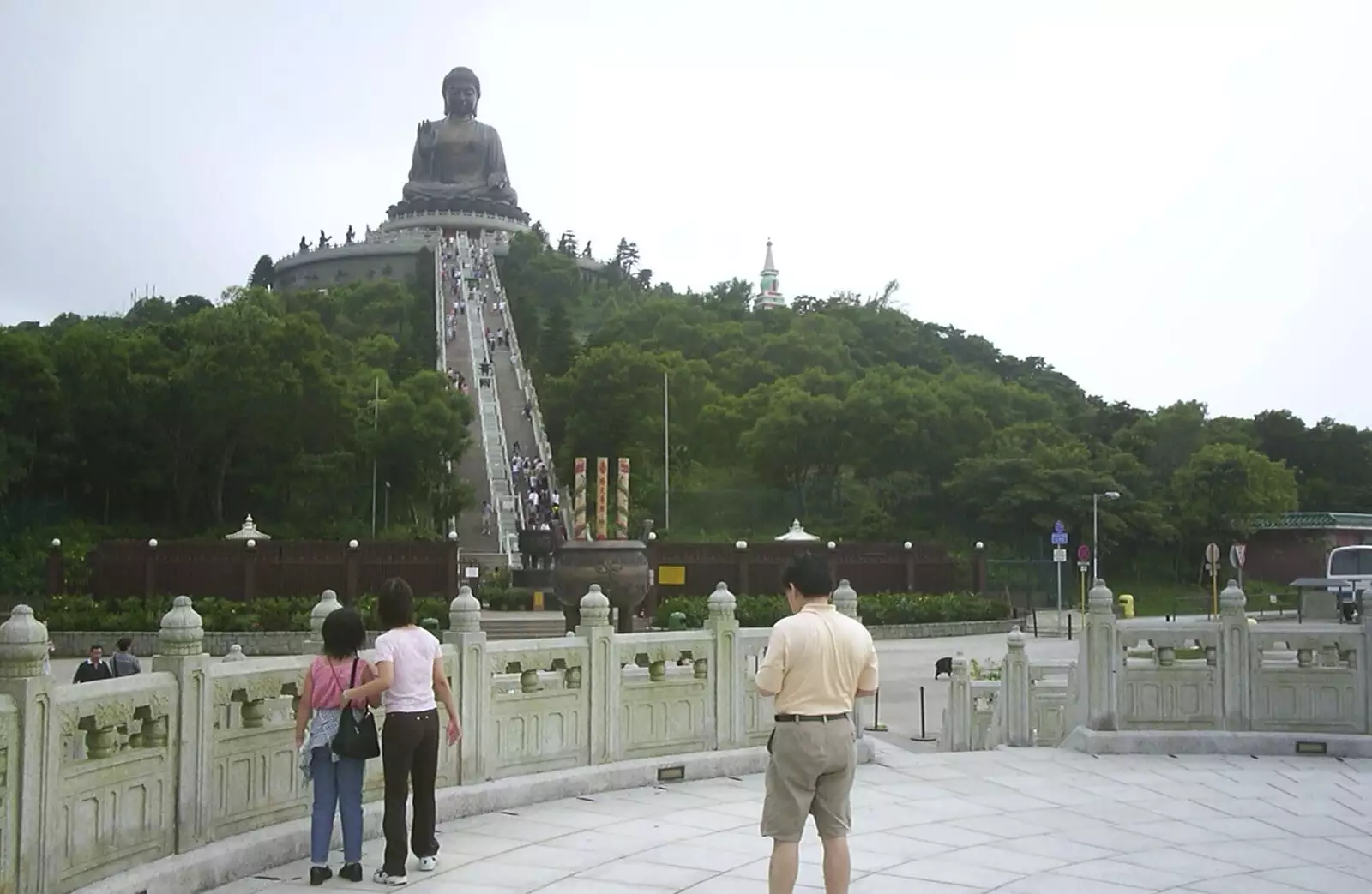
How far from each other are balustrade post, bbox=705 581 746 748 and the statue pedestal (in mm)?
5974

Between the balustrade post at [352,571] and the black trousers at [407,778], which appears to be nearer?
the black trousers at [407,778]

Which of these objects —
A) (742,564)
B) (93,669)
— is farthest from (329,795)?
(742,564)

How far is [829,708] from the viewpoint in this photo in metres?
5.15

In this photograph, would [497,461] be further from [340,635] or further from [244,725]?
[340,635]

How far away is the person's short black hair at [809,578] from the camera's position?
534 cm

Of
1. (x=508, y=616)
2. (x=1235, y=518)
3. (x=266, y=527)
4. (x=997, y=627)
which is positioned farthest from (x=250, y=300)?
(x=1235, y=518)

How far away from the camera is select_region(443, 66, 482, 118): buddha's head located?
76.0m

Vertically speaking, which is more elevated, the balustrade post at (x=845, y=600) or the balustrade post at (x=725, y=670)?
the balustrade post at (x=845, y=600)

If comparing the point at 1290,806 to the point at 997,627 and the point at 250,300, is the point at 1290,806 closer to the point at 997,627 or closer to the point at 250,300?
the point at 997,627

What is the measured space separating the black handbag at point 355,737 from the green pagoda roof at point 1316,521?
4438cm

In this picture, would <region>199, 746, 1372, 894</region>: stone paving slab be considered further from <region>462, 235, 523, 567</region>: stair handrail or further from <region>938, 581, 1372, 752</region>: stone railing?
<region>462, 235, 523, 567</region>: stair handrail

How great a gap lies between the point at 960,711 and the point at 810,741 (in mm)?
9229

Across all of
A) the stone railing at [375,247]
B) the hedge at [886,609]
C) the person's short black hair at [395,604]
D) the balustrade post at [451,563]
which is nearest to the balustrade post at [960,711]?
the person's short black hair at [395,604]

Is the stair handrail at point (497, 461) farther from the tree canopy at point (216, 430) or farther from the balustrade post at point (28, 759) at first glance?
the balustrade post at point (28, 759)
